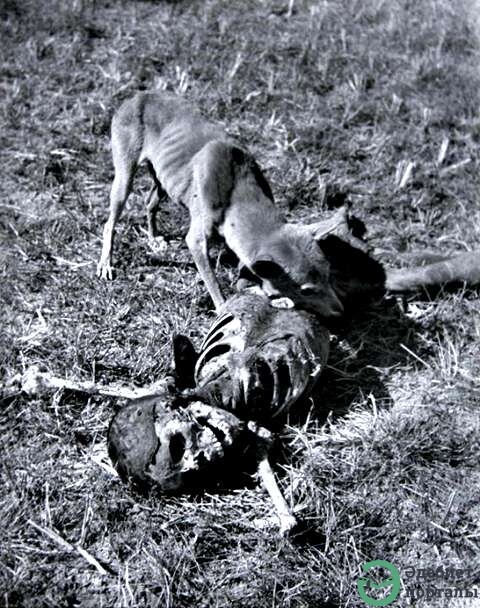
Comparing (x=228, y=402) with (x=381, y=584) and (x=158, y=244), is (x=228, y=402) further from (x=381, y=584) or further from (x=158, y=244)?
(x=158, y=244)

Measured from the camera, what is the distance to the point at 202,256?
5.20m

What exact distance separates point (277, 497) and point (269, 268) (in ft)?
5.39

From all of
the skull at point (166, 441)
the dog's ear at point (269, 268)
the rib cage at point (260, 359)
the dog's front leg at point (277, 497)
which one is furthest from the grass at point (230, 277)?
the dog's ear at point (269, 268)

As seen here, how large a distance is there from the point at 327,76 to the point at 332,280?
140 inches

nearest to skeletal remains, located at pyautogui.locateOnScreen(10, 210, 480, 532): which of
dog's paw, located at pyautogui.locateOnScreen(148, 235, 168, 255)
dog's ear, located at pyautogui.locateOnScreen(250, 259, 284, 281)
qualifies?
dog's ear, located at pyautogui.locateOnScreen(250, 259, 284, 281)

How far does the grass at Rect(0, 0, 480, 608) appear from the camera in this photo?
352 cm

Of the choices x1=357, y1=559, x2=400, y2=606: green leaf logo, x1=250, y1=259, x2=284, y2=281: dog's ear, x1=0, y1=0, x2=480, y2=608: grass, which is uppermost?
x1=250, y1=259, x2=284, y2=281: dog's ear

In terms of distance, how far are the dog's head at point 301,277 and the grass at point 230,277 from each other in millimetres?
316

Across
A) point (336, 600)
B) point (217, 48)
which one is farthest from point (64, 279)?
point (217, 48)

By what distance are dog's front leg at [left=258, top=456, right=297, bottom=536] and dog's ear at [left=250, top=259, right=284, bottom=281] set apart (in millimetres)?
1388

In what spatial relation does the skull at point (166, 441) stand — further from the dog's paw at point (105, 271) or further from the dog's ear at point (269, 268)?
the dog's paw at point (105, 271)

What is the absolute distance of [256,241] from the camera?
509 cm

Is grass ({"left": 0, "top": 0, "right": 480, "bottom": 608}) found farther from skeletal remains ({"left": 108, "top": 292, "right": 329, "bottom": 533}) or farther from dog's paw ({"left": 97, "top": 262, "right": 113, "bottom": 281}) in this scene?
skeletal remains ({"left": 108, "top": 292, "right": 329, "bottom": 533})

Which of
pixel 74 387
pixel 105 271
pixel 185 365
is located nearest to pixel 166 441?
pixel 185 365
